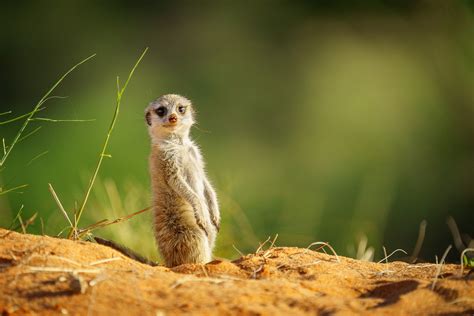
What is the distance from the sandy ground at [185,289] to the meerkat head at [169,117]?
1389 millimetres

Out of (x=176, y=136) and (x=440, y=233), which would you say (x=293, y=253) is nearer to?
(x=176, y=136)

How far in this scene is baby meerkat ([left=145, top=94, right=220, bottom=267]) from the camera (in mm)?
3199

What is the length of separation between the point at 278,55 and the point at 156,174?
26.1 ft

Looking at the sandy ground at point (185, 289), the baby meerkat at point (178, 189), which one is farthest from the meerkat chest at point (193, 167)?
the sandy ground at point (185, 289)

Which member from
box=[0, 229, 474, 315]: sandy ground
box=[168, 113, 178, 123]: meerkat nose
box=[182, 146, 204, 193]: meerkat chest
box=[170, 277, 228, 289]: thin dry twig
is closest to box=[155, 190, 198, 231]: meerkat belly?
box=[182, 146, 204, 193]: meerkat chest

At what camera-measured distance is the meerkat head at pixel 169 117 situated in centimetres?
364

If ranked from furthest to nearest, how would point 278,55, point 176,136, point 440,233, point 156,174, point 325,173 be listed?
point 278,55 → point 325,173 → point 440,233 → point 176,136 → point 156,174

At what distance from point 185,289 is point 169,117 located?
185 cm

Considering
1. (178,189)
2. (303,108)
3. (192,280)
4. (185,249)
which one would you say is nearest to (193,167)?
(178,189)

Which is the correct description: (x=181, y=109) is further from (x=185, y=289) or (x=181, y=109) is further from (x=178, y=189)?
(x=185, y=289)

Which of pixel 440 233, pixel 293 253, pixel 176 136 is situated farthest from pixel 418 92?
pixel 293 253

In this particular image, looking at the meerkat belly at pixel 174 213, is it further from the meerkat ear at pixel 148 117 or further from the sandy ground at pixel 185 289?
the sandy ground at pixel 185 289

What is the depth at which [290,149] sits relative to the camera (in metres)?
9.91

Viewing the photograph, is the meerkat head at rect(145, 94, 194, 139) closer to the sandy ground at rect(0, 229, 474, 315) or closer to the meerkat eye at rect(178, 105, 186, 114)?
the meerkat eye at rect(178, 105, 186, 114)
